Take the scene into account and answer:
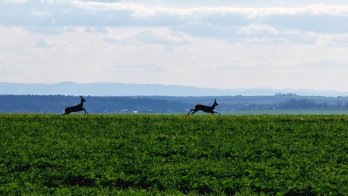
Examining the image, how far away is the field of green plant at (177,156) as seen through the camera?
1098 inches

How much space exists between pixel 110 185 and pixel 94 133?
14.4 metres

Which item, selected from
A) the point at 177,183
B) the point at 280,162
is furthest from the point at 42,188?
the point at 280,162

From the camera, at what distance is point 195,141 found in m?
37.9

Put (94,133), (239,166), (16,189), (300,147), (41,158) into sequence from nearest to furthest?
(16,189) → (239,166) → (41,158) → (300,147) → (94,133)

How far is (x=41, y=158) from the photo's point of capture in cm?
3375

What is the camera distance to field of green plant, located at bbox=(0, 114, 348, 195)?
91.5ft

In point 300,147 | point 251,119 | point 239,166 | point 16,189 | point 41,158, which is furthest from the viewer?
point 251,119

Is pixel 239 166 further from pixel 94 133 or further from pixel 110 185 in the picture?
pixel 94 133

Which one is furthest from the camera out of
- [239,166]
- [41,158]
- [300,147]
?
[300,147]

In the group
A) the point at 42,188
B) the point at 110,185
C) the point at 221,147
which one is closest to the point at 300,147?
the point at 221,147

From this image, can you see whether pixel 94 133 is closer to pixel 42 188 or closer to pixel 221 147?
pixel 221 147

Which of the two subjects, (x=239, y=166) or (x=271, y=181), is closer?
(x=271, y=181)

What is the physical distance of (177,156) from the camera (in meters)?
34.0

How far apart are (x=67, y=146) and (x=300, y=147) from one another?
11699 mm
